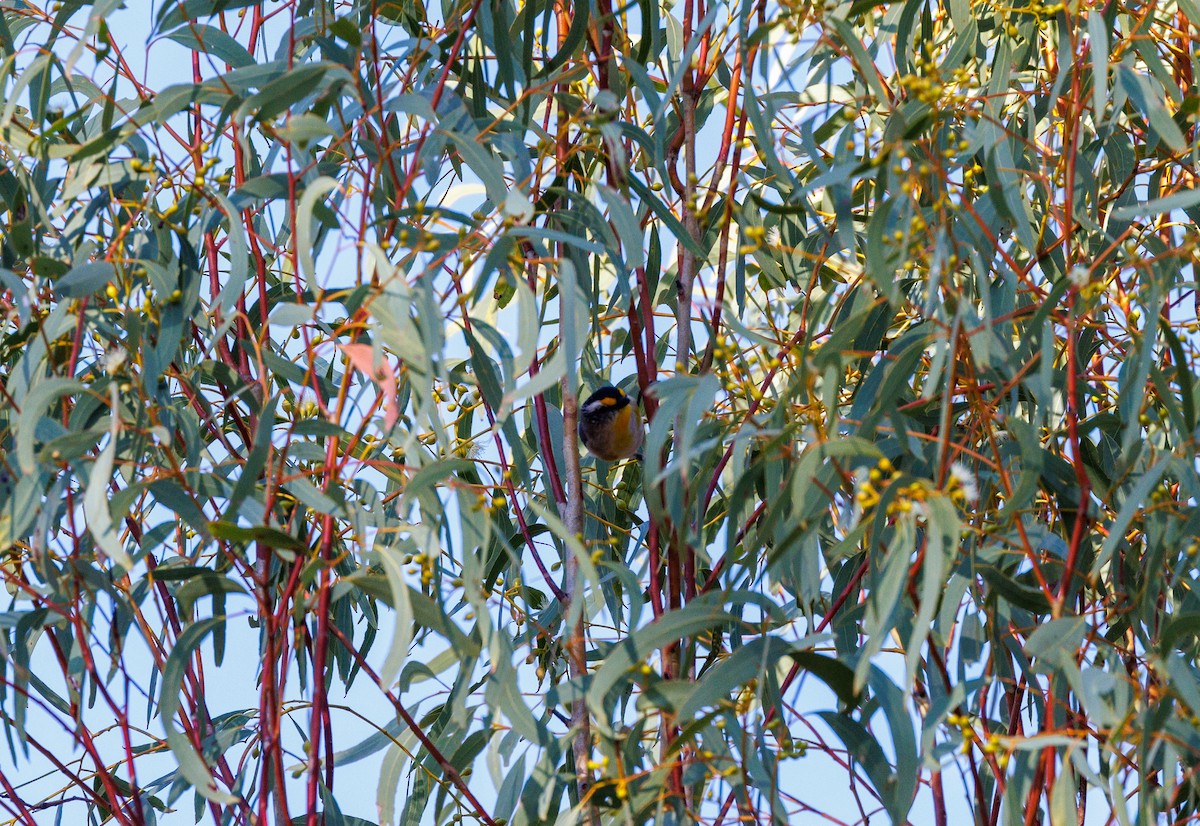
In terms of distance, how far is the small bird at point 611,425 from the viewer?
2271 millimetres

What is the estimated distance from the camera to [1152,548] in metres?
1.51

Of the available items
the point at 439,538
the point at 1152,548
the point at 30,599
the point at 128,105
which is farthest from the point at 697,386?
the point at 30,599

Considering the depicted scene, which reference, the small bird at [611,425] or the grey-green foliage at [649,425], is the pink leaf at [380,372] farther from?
the small bird at [611,425]

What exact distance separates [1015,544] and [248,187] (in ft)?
3.25

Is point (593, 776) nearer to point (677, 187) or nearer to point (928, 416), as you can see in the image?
point (928, 416)

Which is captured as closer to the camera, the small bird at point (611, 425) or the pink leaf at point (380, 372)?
the pink leaf at point (380, 372)

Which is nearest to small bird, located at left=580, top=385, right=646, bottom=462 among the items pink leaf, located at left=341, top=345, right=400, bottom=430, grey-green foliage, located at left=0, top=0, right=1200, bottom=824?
grey-green foliage, located at left=0, top=0, right=1200, bottom=824

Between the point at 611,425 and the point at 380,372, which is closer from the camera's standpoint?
the point at 380,372

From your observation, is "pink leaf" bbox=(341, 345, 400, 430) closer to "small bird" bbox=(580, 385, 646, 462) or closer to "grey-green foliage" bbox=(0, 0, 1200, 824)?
"grey-green foliage" bbox=(0, 0, 1200, 824)

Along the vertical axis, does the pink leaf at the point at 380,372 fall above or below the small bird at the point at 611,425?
below

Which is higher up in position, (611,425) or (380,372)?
(611,425)

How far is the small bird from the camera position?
2.27m

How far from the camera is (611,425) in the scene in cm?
230

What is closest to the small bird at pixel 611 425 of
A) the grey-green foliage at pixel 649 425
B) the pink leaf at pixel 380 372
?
the grey-green foliage at pixel 649 425
